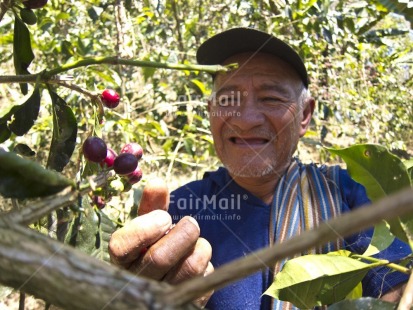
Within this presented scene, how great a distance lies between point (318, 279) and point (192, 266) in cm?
37

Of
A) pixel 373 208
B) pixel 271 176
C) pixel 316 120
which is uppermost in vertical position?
pixel 373 208

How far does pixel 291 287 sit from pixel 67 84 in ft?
1.65

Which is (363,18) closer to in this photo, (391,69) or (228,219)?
(228,219)

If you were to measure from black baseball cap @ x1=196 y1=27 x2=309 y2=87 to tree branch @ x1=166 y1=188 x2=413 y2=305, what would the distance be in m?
1.77

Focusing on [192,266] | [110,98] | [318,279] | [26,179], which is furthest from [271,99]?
[26,179]

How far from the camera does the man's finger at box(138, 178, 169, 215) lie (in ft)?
3.75

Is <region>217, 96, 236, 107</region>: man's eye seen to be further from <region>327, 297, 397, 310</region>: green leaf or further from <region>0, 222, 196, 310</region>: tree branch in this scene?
<region>0, 222, 196, 310</region>: tree branch

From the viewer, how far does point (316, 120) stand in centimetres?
396

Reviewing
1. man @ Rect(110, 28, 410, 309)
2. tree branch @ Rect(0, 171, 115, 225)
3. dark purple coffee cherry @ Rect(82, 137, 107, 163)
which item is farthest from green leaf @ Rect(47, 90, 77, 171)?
man @ Rect(110, 28, 410, 309)

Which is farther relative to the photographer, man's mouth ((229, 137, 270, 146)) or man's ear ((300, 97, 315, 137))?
man's ear ((300, 97, 315, 137))

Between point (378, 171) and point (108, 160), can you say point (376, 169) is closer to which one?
point (378, 171)

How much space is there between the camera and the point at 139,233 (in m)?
1.08

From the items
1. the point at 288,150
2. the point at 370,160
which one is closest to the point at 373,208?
the point at 370,160

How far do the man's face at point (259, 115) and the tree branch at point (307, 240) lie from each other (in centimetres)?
167
